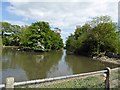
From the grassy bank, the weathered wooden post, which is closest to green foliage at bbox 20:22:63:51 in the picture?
the grassy bank

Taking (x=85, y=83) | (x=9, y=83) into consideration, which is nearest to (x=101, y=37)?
(x=85, y=83)

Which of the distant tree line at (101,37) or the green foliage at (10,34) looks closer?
the distant tree line at (101,37)

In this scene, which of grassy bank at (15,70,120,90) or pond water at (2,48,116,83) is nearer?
grassy bank at (15,70,120,90)

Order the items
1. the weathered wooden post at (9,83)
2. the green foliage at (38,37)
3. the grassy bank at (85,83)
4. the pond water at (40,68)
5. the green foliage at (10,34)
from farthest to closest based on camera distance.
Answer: the green foliage at (10,34), the green foliage at (38,37), the pond water at (40,68), the grassy bank at (85,83), the weathered wooden post at (9,83)

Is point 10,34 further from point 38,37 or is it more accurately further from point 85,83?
point 85,83

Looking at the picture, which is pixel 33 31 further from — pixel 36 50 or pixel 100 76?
pixel 100 76

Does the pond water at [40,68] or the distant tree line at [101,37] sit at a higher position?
the distant tree line at [101,37]

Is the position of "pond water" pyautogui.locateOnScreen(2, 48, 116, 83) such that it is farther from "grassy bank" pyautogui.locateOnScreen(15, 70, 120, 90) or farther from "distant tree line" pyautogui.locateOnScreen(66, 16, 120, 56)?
"distant tree line" pyautogui.locateOnScreen(66, 16, 120, 56)

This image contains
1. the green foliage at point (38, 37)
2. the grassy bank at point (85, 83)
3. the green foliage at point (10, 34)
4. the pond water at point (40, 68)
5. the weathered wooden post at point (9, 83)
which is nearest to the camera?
the weathered wooden post at point (9, 83)

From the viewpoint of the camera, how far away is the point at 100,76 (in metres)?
7.41

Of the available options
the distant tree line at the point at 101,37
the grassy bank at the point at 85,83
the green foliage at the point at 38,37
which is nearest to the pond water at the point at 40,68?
the grassy bank at the point at 85,83

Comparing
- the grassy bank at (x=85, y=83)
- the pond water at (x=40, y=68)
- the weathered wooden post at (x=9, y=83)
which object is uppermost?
the weathered wooden post at (x=9, y=83)

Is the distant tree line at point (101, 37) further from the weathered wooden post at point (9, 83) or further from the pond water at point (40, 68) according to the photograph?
the weathered wooden post at point (9, 83)

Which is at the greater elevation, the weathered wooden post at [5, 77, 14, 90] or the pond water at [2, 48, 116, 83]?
the weathered wooden post at [5, 77, 14, 90]
